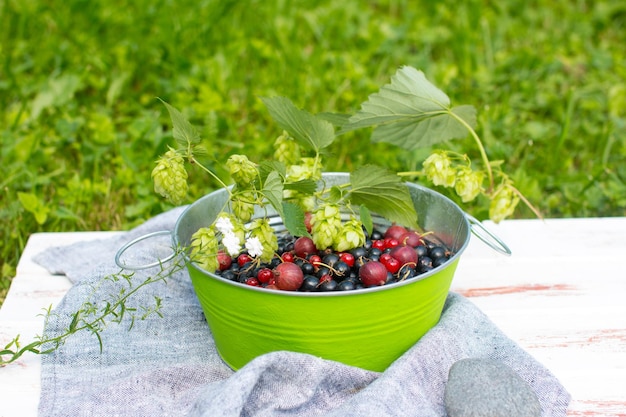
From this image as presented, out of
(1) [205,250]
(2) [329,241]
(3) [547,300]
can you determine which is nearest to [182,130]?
(1) [205,250]

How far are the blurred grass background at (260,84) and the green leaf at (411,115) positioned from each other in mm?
703

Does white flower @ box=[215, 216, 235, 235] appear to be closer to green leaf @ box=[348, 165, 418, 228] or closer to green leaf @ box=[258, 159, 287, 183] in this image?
green leaf @ box=[258, 159, 287, 183]

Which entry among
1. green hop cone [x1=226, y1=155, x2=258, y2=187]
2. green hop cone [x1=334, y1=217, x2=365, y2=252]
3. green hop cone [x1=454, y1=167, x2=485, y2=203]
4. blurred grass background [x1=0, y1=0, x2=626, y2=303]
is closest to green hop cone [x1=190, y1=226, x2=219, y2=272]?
green hop cone [x1=226, y1=155, x2=258, y2=187]

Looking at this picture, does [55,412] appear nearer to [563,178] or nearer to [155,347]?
[155,347]

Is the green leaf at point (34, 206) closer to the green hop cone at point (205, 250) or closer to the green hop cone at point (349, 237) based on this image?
the green hop cone at point (205, 250)

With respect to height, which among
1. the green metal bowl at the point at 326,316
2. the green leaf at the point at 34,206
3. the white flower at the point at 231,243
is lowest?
the green leaf at the point at 34,206

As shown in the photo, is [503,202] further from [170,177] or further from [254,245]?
[170,177]

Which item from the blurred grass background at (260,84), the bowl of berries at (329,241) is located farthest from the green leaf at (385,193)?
the blurred grass background at (260,84)

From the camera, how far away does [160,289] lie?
1595mm

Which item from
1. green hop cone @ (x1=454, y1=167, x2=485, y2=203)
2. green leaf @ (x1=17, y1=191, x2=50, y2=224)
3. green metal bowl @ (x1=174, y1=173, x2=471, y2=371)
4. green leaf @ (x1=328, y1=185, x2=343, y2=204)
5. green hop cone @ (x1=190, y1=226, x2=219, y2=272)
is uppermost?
green hop cone @ (x1=454, y1=167, x2=485, y2=203)

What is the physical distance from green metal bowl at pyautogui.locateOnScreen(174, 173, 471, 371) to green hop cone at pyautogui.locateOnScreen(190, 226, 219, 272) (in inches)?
0.6

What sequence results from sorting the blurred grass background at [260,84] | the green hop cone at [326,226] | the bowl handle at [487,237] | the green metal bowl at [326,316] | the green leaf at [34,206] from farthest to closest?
the blurred grass background at [260,84], the green leaf at [34,206], the bowl handle at [487,237], the green hop cone at [326,226], the green metal bowl at [326,316]

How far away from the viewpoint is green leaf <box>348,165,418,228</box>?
55.1 inches

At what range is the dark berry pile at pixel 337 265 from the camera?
1.28 metres
